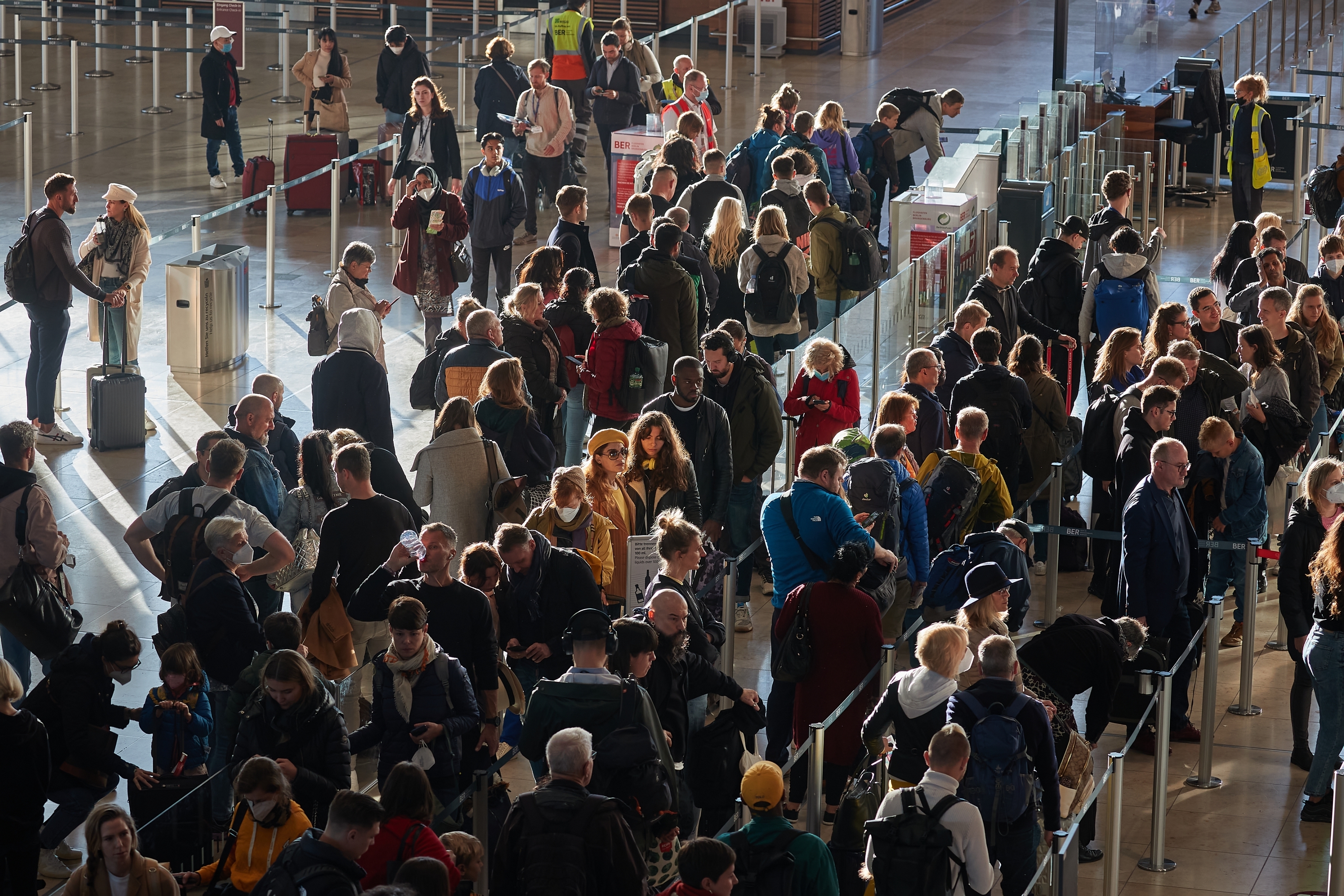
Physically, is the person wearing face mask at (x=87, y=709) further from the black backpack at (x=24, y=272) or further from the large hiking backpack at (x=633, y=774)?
the black backpack at (x=24, y=272)

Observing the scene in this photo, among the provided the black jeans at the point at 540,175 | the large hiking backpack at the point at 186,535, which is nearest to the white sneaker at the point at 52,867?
the large hiking backpack at the point at 186,535

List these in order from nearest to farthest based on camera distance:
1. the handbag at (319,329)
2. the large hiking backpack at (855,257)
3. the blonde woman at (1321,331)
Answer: the blonde woman at (1321,331) < the handbag at (319,329) < the large hiking backpack at (855,257)

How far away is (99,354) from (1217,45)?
20.7 m

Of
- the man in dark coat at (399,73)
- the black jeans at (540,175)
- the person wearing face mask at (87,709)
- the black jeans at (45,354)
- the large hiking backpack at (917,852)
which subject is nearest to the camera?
the large hiking backpack at (917,852)

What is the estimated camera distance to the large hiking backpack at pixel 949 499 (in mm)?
9727

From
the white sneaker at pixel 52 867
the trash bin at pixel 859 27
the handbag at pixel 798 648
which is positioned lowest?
the white sneaker at pixel 52 867

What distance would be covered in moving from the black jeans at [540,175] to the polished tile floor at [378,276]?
0.73m

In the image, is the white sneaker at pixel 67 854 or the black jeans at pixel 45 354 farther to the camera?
the black jeans at pixel 45 354

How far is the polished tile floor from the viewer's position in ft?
29.7

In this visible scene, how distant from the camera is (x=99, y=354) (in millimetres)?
15469

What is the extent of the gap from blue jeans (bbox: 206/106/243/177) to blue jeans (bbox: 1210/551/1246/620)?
1393 centimetres

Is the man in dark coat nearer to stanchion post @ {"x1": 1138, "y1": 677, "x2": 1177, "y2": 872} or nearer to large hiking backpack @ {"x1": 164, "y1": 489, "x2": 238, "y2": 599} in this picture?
large hiking backpack @ {"x1": 164, "y1": 489, "x2": 238, "y2": 599}

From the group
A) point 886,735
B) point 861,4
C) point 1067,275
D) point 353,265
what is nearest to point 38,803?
point 886,735

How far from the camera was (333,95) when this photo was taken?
70.2ft
